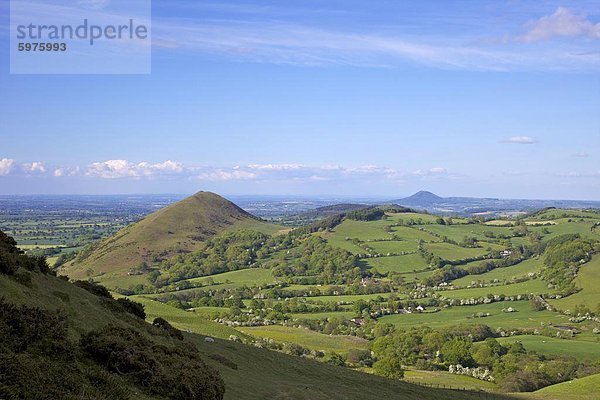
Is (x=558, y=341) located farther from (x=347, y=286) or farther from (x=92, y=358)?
(x=92, y=358)

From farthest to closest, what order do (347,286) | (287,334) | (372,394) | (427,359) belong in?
(347,286), (287,334), (427,359), (372,394)

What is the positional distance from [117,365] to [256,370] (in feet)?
63.4

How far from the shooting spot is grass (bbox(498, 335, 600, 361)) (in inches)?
3922

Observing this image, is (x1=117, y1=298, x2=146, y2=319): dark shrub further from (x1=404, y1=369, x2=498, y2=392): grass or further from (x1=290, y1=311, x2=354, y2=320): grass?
(x1=290, y1=311, x2=354, y2=320): grass

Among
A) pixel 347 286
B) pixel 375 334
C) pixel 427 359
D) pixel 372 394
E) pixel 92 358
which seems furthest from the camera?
pixel 347 286

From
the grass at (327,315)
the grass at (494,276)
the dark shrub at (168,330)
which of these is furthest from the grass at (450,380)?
the grass at (494,276)

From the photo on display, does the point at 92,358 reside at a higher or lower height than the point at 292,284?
higher

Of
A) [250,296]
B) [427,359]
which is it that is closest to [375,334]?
[427,359]

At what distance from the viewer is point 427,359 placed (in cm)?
9800

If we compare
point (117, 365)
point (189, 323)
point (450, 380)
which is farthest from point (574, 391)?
point (117, 365)

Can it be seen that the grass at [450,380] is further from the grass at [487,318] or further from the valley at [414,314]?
the grass at [487,318]

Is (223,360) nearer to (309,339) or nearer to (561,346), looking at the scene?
(309,339)

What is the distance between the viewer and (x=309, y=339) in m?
103

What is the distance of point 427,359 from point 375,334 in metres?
23.2
